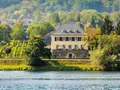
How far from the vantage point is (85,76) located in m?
77.9

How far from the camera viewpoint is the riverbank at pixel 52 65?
92.4m

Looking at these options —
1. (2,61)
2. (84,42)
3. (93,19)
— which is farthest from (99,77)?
(93,19)

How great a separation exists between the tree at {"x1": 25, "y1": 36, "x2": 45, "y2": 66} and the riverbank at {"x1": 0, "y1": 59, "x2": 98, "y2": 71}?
0.94 m

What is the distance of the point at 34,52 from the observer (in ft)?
307

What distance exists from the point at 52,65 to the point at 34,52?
10.8 ft

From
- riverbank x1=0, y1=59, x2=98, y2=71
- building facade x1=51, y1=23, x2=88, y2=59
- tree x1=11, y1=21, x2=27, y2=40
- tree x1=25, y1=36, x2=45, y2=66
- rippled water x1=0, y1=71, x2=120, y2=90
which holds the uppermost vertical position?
tree x1=11, y1=21, x2=27, y2=40

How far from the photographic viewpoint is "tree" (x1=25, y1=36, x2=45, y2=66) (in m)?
93.3

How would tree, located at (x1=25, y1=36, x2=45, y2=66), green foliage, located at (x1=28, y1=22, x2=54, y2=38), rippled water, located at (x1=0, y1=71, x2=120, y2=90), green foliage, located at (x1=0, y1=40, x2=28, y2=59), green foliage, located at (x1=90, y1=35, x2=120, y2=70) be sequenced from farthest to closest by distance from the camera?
green foliage, located at (x1=28, y1=22, x2=54, y2=38), green foliage, located at (x1=0, y1=40, x2=28, y2=59), tree, located at (x1=25, y1=36, x2=45, y2=66), green foliage, located at (x1=90, y1=35, x2=120, y2=70), rippled water, located at (x1=0, y1=71, x2=120, y2=90)

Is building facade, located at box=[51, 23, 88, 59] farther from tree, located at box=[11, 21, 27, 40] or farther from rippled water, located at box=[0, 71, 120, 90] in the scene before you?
rippled water, located at box=[0, 71, 120, 90]

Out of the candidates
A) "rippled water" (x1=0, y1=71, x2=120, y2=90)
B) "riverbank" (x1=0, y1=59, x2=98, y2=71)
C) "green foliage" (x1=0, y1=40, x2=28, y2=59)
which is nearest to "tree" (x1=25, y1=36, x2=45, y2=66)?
"riverbank" (x1=0, y1=59, x2=98, y2=71)

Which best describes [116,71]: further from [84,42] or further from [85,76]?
[84,42]

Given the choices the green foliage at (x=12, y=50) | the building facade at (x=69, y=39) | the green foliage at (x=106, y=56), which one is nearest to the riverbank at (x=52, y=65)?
the green foliage at (x=106, y=56)

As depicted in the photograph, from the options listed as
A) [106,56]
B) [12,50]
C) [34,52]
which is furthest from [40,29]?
[106,56]

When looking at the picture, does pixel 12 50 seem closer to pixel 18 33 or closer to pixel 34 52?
pixel 34 52
